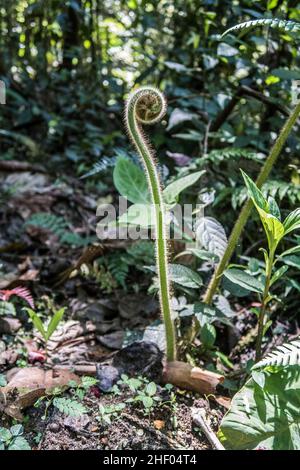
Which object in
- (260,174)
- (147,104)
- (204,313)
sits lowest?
(204,313)

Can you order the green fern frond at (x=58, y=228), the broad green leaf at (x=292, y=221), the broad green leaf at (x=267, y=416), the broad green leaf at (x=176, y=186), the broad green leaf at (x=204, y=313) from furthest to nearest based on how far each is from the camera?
the green fern frond at (x=58, y=228) → the broad green leaf at (x=176, y=186) → the broad green leaf at (x=204, y=313) → the broad green leaf at (x=292, y=221) → the broad green leaf at (x=267, y=416)

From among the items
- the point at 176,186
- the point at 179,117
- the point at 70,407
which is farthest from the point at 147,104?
the point at 179,117

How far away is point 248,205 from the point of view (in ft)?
4.99

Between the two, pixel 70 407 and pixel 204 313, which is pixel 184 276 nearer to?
pixel 204 313

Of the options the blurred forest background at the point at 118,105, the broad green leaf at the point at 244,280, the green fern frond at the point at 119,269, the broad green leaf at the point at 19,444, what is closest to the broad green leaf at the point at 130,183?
the blurred forest background at the point at 118,105

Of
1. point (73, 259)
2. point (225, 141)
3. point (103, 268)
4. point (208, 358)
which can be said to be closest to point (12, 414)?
point (208, 358)

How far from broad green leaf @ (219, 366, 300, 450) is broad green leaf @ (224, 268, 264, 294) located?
0.28m

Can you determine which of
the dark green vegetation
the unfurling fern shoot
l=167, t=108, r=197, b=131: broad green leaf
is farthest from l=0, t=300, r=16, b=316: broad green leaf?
l=167, t=108, r=197, b=131: broad green leaf

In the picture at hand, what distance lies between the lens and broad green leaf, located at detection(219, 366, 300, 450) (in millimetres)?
1222

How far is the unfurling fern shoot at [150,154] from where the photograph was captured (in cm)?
139

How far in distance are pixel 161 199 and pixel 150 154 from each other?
0.49 feet
